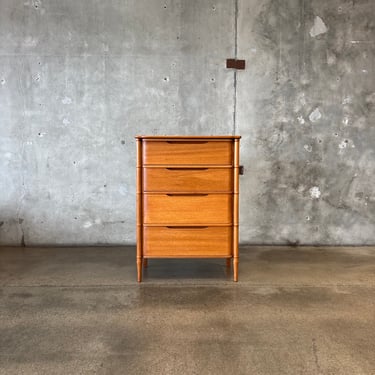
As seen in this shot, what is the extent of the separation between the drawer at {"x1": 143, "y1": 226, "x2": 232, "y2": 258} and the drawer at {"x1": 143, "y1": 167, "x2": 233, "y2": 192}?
0.24m

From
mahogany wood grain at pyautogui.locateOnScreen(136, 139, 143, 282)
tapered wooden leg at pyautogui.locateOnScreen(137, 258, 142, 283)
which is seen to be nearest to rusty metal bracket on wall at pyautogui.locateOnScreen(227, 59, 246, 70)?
mahogany wood grain at pyautogui.locateOnScreen(136, 139, 143, 282)

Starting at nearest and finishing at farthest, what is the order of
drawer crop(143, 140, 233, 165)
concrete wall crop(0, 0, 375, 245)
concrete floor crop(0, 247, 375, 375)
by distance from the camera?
1. concrete floor crop(0, 247, 375, 375)
2. drawer crop(143, 140, 233, 165)
3. concrete wall crop(0, 0, 375, 245)

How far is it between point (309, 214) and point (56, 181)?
7.13 feet

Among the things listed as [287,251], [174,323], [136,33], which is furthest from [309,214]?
[136,33]

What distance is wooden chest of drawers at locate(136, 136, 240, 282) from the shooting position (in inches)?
88.4

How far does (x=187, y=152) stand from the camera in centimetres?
224

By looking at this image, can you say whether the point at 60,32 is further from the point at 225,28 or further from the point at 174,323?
the point at 174,323

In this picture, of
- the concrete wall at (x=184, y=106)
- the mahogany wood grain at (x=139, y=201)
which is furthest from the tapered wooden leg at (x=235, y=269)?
the concrete wall at (x=184, y=106)

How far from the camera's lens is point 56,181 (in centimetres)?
320

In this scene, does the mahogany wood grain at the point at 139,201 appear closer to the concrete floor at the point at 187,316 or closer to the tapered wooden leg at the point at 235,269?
the concrete floor at the point at 187,316

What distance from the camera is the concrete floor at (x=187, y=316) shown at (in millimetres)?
1439

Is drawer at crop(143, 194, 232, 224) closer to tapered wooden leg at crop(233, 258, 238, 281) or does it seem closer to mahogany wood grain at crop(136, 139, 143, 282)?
mahogany wood grain at crop(136, 139, 143, 282)

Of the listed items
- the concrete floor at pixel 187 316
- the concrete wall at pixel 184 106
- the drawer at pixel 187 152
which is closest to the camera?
the concrete floor at pixel 187 316

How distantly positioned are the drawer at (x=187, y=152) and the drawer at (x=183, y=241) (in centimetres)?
40
